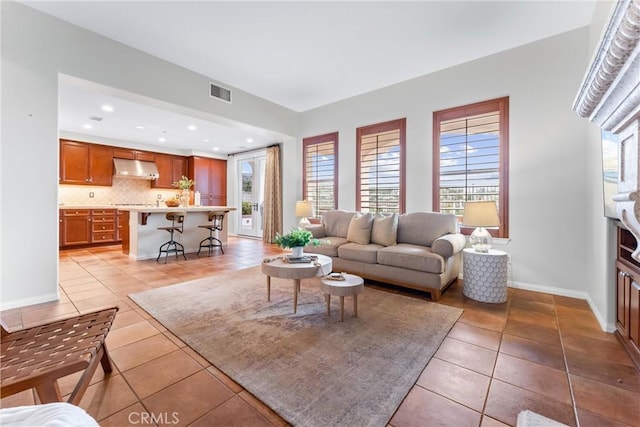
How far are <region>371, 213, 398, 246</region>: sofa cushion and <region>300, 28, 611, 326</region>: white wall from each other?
143cm

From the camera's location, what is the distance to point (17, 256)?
274cm

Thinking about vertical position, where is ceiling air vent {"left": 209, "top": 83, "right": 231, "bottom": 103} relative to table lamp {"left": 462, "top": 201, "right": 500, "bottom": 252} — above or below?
above

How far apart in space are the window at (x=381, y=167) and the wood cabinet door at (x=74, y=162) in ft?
22.0

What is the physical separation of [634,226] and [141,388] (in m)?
2.62

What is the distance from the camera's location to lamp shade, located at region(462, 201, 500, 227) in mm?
2945

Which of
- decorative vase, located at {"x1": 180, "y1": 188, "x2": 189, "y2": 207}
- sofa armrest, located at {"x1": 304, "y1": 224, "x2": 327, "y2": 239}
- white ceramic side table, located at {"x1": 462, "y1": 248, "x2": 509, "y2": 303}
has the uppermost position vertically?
decorative vase, located at {"x1": 180, "y1": 188, "x2": 189, "y2": 207}

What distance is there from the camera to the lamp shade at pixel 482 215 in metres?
2.95

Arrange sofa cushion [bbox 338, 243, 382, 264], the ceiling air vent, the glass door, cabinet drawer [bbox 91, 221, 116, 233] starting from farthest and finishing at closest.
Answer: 1. the glass door
2. cabinet drawer [bbox 91, 221, 116, 233]
3. the ceiling air vent
4. sofa cushion [bbox 338, 243, 382, 264]

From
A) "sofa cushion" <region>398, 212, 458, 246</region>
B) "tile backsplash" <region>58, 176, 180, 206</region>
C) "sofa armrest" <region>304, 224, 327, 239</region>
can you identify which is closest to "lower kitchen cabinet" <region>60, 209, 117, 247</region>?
"tile backsplash" <region>58, 176, 180, 206</region>

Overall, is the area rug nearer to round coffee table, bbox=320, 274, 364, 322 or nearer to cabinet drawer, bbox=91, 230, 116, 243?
round coffee table, bbox=320, 274, 364, 322

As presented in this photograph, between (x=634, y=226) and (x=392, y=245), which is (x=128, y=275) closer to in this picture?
(x=392, y=245)

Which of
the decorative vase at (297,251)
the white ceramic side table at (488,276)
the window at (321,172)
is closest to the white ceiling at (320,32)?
the window at (321,172)

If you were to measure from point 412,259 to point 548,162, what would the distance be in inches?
80.0

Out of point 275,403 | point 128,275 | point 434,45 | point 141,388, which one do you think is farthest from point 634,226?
point 128,275
